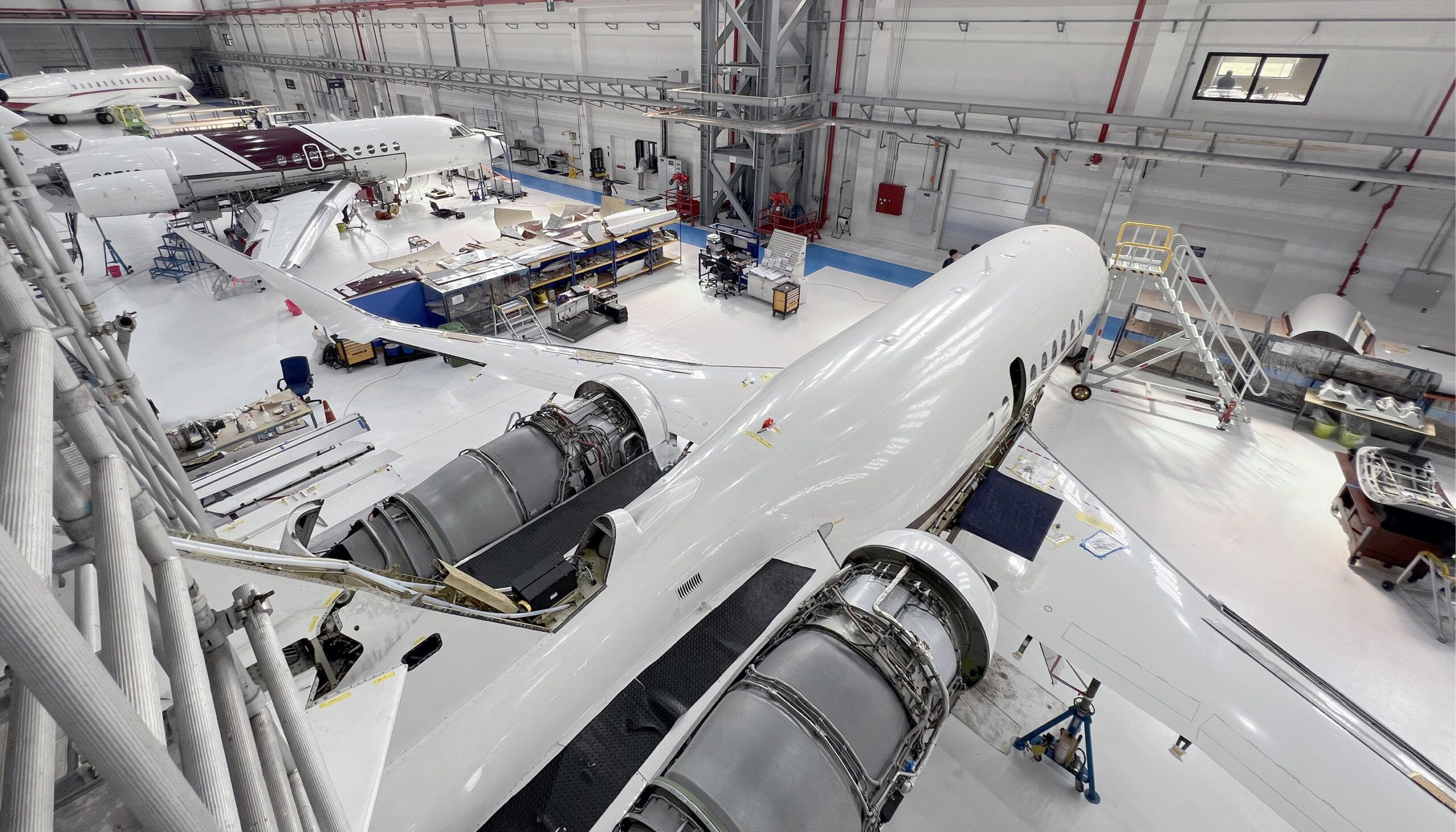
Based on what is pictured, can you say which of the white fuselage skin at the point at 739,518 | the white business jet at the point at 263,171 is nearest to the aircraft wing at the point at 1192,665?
the white fuselage skin at the point at 739,518

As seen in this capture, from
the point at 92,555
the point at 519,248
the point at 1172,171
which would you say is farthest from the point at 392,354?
the point at 1172,171

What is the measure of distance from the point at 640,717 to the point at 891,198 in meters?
19.7

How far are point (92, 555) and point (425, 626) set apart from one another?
2.53 meters

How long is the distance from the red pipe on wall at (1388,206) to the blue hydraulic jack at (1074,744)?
46.6 feet

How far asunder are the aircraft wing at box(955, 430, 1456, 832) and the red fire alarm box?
50.6ft

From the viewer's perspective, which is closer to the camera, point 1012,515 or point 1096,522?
point 1096,522

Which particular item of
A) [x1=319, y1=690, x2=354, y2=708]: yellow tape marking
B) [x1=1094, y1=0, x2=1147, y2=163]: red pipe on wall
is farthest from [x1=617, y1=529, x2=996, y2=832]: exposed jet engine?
[x1=1094, y1=0, x2=1147, y2=163]: red pipe on wall

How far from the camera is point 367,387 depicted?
517 inches

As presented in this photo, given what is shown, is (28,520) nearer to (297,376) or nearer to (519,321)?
(297,376)

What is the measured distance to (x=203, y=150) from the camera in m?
18.5

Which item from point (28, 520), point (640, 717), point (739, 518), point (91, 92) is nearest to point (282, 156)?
point (739, 518)

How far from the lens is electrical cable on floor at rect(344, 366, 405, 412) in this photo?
1248 centimetres

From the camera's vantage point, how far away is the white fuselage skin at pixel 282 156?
55.6ft

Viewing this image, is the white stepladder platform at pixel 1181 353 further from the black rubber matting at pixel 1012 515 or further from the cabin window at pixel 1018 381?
the black rubber matting at pixel 1012 515
